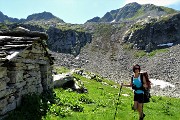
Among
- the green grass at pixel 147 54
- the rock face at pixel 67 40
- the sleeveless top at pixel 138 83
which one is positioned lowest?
the green grass at pixel 147 54

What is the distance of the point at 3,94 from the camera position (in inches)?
650

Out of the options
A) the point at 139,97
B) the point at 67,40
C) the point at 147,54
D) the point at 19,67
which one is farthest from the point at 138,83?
the point at 67,40

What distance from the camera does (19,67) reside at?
19.0m

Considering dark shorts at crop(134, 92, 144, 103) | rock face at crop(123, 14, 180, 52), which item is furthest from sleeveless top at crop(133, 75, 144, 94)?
rock face at crop(123, 14, 180, 52)

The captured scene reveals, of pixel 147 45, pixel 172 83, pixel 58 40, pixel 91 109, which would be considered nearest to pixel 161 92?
pixel 172 83

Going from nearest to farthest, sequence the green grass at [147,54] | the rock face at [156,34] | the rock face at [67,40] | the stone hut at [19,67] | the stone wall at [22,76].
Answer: the stone wall at [22,76] → the stone hut at [19,67] → the green grass at [147,54] → the rock face at [156,34] → the rock face at [67,40]

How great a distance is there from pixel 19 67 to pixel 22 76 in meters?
0.73

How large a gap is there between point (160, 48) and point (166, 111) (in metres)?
105

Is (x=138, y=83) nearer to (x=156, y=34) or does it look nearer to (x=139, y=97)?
(x=139, y=97)

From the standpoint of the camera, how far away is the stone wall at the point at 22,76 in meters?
17.0

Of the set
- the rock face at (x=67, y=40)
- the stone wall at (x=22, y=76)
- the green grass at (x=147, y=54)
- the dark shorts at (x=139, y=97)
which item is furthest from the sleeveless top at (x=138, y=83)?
the rock face at (x=67, y=40)

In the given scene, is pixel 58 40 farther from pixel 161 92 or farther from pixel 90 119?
pixel 90 119

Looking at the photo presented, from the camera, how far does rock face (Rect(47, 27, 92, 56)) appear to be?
145625 millimetres

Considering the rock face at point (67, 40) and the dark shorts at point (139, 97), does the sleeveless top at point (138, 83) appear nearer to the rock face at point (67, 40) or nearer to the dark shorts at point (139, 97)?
the dark shorts at point (139, 97)
